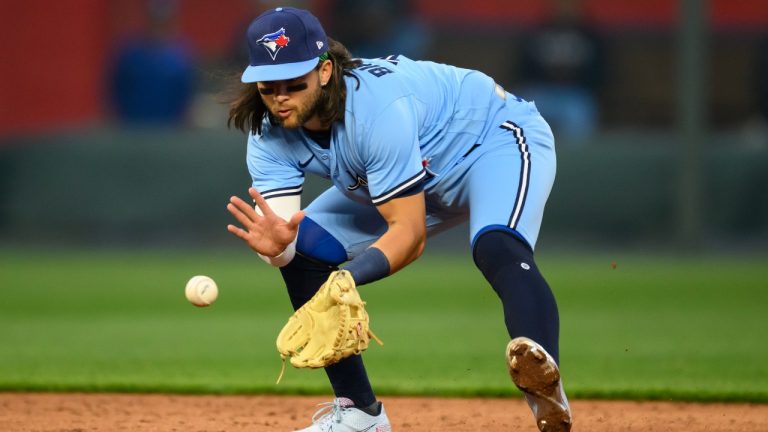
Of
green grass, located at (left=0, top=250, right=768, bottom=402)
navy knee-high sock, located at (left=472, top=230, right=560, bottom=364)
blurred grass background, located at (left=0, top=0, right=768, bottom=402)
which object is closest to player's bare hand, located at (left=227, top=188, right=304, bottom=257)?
navy knee-high sock, located at (left=472, top=230, right=560, bottom=364)

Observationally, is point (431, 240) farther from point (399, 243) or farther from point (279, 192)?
point (399, 243)

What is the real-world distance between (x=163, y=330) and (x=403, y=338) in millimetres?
1575

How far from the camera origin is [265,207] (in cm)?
412

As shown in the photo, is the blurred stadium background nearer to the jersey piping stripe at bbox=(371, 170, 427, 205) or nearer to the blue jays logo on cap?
the blue jays logo on cap

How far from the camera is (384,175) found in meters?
4.16

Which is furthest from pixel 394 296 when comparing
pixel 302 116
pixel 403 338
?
pixel 302 116

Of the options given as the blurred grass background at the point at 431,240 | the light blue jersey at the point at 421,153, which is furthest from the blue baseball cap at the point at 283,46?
the blurred grass background at the point at 431,240

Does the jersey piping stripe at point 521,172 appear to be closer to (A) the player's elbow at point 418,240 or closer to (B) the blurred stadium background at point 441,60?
(A) the player's elbow at point 418,240

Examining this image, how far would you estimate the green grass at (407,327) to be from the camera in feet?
20.7

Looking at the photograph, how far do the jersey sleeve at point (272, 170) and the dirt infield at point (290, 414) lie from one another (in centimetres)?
104

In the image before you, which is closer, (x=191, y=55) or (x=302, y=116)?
(x=302, y=116)

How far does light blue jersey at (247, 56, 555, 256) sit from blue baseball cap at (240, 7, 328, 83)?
8.5 inches

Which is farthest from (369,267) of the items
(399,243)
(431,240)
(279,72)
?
(431,240)

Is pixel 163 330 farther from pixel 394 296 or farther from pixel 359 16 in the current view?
pixel 359 16
